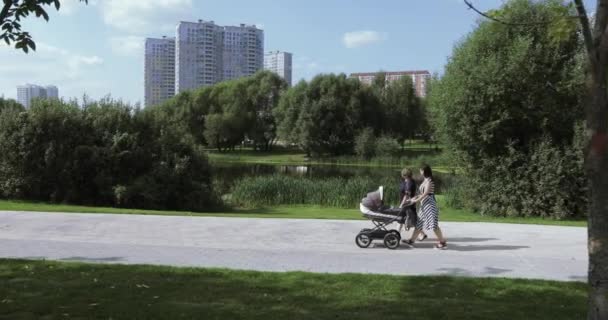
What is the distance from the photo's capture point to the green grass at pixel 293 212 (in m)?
16.1

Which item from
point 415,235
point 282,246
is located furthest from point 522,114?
point 282,246

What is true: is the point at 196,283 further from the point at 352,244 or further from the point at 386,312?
the point at 352,244

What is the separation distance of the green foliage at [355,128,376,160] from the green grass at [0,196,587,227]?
128 ft

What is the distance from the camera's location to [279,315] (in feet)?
18.4

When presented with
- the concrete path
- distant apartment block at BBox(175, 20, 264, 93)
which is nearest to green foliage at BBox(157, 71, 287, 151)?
distant apartment block at BBox(175, 20, 264, 93)

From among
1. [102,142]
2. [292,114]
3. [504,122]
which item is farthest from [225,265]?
[292,114]

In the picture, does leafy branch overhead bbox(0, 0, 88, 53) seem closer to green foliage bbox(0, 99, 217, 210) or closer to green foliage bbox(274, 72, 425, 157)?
green foliage bbox(0, 99, 217, 210)

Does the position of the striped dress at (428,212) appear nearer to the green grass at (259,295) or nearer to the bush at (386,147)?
the green grass at (259,295)

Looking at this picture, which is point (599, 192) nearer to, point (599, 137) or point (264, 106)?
point (599, 137)

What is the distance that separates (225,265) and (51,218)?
719cm

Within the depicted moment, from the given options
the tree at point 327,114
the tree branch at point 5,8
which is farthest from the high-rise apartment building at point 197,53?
the tree branch at point 5,8

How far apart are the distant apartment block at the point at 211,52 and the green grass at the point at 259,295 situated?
116771 mm

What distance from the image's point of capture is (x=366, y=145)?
63.7 m

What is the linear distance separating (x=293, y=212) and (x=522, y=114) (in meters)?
8.50
